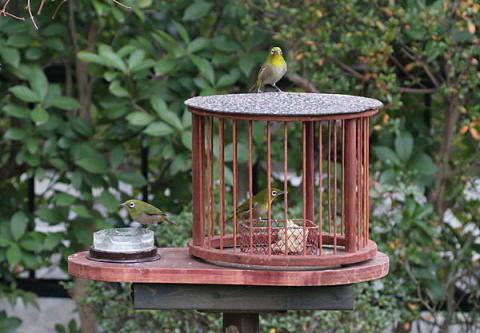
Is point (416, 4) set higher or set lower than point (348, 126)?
higher

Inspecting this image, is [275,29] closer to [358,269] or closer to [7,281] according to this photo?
[7,281]

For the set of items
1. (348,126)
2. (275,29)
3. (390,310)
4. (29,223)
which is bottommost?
(390,310)

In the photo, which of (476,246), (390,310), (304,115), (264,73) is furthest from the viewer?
(476,246)

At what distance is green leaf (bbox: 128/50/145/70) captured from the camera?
5.03 m

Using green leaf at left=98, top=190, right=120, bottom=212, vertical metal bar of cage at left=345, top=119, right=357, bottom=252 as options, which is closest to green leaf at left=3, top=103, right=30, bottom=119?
green leaf at left=98, top=190, right=120, bottom=212

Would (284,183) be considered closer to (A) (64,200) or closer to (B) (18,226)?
(A) (64,200)

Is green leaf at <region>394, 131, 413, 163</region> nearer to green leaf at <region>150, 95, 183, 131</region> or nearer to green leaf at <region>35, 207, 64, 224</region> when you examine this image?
green leaf at <region>150, 95, 183, 131</region>

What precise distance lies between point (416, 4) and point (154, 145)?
5.41 feet

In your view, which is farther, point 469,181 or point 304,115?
point 469,181

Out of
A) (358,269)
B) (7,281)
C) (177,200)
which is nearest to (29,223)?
(7,281)

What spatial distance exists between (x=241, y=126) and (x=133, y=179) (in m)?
0.73

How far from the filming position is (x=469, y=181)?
5.34m

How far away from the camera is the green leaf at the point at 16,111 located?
5094 mm

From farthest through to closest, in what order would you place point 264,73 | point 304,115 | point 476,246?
point 476,246
point 264,73
point 304,115
